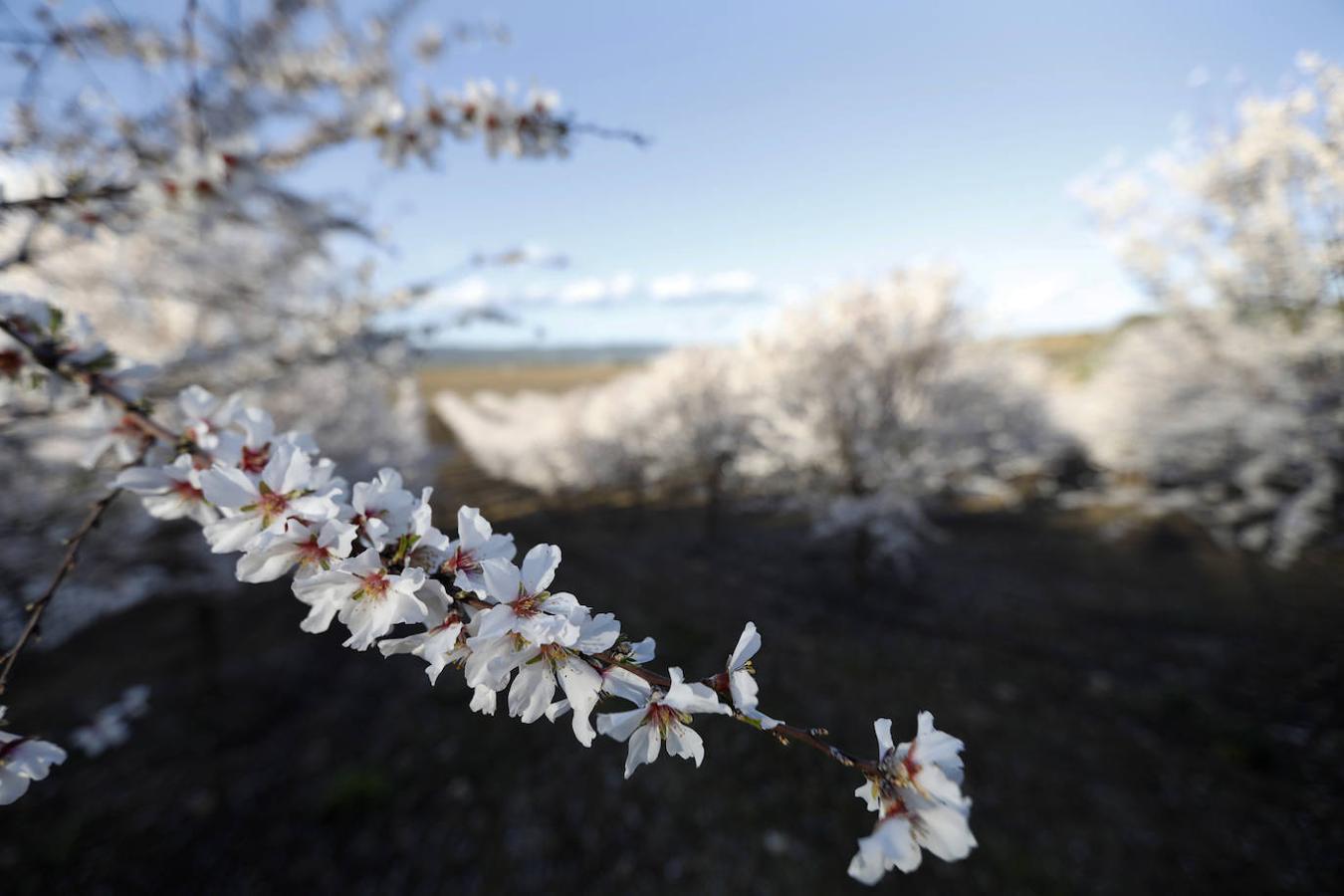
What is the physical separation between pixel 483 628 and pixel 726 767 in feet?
20.5

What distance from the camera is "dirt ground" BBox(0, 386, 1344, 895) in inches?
185

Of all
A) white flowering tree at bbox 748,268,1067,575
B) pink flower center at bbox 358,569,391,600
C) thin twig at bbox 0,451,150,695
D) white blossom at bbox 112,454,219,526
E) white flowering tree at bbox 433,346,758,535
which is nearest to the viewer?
thin twig at bbox 0,451,150,695

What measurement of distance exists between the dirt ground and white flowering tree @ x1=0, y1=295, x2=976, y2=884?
58.7 inches

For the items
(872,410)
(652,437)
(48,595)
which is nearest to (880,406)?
(872,410)

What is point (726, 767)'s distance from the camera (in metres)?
5.96

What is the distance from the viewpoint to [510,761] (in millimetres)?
5996

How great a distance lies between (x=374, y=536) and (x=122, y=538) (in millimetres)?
8650

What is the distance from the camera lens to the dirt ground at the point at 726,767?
185 inches

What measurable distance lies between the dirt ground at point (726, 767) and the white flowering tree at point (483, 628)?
1491 millimetres

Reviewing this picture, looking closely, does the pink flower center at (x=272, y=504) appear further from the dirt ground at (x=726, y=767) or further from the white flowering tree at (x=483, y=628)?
the dirt ground at (x=726, y=767)

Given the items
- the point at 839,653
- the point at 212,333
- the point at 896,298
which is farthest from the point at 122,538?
the point at 896,298

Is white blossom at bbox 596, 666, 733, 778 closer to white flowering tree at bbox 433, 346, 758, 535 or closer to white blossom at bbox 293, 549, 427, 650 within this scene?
white blossom at bbox 293, 549, 427, 650

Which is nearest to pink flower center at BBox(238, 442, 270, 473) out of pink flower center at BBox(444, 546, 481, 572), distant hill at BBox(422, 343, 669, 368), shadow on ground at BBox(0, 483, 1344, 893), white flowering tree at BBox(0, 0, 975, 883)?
white flowering tree at BBox(0, 0, 975, 883)

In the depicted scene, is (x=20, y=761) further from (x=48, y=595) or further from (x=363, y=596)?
(x=363, y=596)
